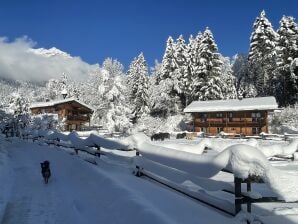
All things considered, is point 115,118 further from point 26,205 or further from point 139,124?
point 26,205

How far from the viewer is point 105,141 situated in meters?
16.1

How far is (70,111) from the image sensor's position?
73.3 m

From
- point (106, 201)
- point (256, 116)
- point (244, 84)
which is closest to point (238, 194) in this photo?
point (106, 201)

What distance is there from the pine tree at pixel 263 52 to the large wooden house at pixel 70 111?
3286 centimetres

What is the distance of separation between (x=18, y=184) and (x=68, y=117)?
57.0 meters

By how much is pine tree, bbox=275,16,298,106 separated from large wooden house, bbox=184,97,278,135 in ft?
24.3

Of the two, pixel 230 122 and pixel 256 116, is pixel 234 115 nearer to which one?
pixel 230 122

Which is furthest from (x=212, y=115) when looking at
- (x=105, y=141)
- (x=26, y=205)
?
(x=26, y=205)

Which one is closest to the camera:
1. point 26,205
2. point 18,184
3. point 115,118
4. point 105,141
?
point 26,205

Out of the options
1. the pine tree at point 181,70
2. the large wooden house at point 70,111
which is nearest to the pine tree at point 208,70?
the pine tree at point 181,70

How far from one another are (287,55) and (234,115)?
1372 cm

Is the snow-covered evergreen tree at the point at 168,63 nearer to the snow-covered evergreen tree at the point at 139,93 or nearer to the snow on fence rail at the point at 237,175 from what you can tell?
the snow-covered evergreen tree at the point at 139,93

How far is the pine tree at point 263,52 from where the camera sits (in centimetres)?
6594

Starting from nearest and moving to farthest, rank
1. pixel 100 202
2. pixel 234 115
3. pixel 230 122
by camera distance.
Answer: pixel 100 202 < pixel 234 115 < pixel 230 122
